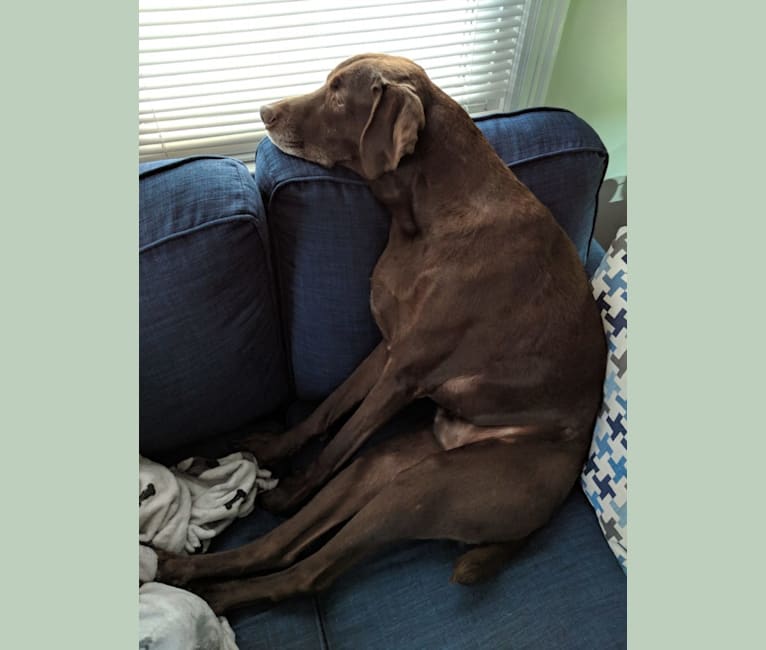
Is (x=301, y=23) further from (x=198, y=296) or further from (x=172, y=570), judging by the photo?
(x=172, y=570)

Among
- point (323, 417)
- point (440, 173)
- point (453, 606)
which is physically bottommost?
point (453, 606)

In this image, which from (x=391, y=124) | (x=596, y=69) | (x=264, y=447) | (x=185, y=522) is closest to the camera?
(x=391, y=124)

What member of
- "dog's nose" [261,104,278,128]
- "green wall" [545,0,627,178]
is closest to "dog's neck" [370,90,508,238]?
"dog's nose" [261,104,278,128]

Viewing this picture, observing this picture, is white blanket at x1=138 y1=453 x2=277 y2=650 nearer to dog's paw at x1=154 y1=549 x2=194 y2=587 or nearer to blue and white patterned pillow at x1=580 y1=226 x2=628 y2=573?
dog's paw at x1=154 y1=549 x2=194 y2=587

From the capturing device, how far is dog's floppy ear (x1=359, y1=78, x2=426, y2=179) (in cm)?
126

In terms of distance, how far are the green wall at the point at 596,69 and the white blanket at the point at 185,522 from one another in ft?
4.99

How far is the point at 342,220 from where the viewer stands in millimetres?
1428

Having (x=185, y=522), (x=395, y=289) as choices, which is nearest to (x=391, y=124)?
(x=395, y=289)

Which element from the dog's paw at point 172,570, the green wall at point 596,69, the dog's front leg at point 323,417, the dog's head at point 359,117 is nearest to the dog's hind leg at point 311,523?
the dog's paw at point 172,570

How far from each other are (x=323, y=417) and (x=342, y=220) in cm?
51

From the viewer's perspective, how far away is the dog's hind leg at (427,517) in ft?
4.32

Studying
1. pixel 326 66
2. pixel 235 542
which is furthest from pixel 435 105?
pixel 235 542

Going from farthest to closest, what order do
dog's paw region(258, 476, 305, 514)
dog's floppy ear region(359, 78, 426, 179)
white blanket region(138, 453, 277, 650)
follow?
dog's paw region(258, 476, 305, 514) < dog's floppy ear region(359, 78, 426, 179) < white blanket region(138, 453, 277, 650)

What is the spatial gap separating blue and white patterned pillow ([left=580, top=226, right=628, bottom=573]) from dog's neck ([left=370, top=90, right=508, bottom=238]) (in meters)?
0.36
